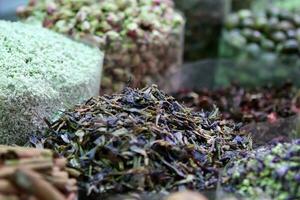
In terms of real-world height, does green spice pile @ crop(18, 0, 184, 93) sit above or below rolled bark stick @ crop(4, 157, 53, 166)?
above

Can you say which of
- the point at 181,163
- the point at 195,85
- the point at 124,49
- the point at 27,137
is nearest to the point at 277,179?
the point at 181,163

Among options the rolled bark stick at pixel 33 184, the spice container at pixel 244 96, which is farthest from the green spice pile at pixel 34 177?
the spice container at pixel 244 96

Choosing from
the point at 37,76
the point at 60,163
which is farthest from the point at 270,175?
the point at 37,76

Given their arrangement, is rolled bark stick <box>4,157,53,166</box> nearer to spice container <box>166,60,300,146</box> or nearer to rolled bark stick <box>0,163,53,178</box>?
rolled bark stick <box>0,163,53,178</box>

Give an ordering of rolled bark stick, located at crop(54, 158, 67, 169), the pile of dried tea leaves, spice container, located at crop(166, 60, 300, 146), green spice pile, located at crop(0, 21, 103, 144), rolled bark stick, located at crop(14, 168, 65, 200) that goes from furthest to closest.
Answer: the pile of dried tea leaves → spice container, located at crop(166, 60, 300, 146) → green spice pile, located at crop(0, 21, 103, 144) → rolled bark stick, located at crop(54, 158, 67, 169) → rolled bark stick, located at crop(14, 168, 65, 200)

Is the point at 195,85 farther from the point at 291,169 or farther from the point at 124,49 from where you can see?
the point at 291,169

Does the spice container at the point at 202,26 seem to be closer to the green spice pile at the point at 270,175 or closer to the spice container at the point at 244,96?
the spice container at the point at 244,96

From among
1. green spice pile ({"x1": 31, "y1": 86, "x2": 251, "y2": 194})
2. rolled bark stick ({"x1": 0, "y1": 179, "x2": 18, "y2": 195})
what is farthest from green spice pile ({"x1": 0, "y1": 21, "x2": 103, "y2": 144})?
rolled bark stick ({"x1": 0, "y1": 179, "x2": 18, "y2": 195})

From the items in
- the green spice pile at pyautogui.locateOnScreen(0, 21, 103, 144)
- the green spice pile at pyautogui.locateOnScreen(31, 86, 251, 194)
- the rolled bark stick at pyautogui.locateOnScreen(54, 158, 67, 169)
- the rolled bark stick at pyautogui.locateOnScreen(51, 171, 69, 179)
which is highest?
the green spice pile at pyautogui.locateOnScreen(0, 21, 103, 144)
